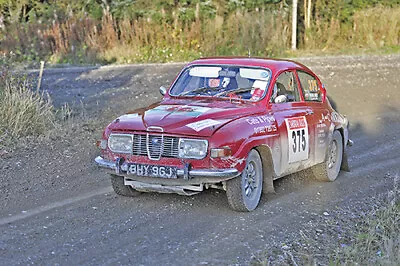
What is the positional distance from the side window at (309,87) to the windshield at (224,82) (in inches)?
34.2

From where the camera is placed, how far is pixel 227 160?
7.20m

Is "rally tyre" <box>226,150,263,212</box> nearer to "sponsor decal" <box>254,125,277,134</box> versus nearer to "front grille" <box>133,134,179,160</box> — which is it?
"sponsor decal" <box>254,125,277,134</box>

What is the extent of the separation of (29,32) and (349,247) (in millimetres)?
20463

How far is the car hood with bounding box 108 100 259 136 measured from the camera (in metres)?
7.31

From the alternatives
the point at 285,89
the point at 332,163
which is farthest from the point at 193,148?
the point at 332,163

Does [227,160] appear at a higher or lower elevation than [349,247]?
higher

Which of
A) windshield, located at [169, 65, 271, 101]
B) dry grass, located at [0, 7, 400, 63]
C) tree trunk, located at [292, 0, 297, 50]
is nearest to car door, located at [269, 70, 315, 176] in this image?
windshield, located at [169, 65, 271, 101]

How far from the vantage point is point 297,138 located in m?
8.55

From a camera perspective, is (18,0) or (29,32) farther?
(18,0)

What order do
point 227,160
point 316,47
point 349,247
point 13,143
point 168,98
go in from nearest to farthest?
point 349,247
point 227,160
point 168,98
point 13,143
point 316,47

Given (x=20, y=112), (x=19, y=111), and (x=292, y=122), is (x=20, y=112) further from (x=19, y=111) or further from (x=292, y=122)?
(x=292, y=122)

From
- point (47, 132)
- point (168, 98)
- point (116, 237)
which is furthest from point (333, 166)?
point (47, 132)

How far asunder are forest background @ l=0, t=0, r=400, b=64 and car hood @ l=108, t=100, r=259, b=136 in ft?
49.8

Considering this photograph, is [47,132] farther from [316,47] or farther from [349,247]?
[316,47]
